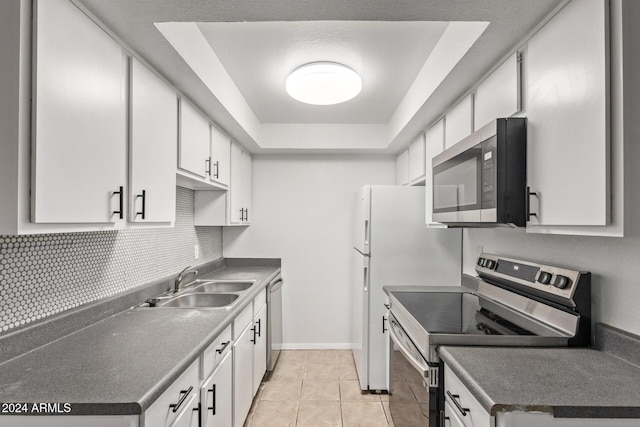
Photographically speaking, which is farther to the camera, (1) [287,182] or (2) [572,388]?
(1) [287,182]

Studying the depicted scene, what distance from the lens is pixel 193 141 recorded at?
2.19 meters

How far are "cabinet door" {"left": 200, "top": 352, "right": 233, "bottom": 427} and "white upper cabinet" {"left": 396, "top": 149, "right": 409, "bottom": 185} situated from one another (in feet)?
7.34

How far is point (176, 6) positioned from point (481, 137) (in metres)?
1.31

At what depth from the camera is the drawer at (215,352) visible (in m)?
1.55

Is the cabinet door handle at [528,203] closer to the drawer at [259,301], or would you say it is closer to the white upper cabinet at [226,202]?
the drawer at [259,301]

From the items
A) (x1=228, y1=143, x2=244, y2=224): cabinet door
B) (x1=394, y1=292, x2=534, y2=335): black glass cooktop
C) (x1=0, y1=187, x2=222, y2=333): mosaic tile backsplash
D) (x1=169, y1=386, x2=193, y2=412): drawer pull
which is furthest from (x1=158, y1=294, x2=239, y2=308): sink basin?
(x1=394, y1=292, x2=534, y2=335): black glass cooktop

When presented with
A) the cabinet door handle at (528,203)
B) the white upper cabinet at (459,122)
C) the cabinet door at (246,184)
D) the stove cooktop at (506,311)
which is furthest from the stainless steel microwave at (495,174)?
the cabinet door at (246,184)

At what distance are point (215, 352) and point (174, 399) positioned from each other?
17.9 inches

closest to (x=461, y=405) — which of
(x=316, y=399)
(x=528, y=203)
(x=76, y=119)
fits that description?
(x=528, y=203)

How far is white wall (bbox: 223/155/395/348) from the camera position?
3916 millimetres

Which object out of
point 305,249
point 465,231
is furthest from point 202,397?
point 305,249

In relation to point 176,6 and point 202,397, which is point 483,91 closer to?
point 176,6

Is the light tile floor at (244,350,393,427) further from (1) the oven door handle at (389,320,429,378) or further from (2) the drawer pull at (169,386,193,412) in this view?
(2) the drawer pull at (169,386,193,412)

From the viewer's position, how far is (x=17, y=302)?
127 centimetres
